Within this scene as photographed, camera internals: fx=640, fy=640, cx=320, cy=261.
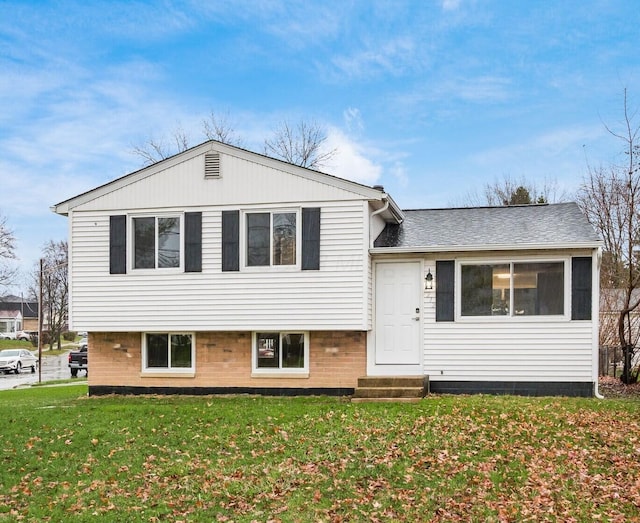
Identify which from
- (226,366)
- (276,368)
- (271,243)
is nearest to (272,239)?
(271,243)

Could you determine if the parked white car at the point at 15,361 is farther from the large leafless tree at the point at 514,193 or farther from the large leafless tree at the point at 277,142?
the large leafless tree at the point at 514,193

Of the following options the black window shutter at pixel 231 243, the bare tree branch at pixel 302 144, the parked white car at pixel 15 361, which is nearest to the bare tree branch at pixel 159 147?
the bare tree branch at pixel 302 144

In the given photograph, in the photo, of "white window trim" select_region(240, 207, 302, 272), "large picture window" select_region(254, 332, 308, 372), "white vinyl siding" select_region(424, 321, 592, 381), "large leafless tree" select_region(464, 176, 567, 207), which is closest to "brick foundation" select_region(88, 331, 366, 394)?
"large picture window" select_region(254, 332, 308, 372)

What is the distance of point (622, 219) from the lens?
18.7 meters

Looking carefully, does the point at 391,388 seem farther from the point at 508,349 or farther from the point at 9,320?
the point at 9,320

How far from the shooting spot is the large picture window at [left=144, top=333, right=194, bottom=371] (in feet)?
44.4

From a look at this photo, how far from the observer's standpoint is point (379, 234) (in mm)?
13695

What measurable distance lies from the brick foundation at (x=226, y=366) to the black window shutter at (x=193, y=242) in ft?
4.83

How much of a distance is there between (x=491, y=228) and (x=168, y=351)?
730 cm

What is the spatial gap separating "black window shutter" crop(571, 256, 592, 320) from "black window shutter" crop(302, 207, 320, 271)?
4829mm

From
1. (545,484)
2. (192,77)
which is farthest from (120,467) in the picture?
(192,77)

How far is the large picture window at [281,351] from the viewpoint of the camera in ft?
42.7

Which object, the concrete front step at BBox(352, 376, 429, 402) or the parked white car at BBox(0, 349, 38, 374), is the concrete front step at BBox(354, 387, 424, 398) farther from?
the parked white car at BBox(0, 349, 38, 374)

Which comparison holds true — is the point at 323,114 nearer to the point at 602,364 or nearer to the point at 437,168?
the point at 437,168
